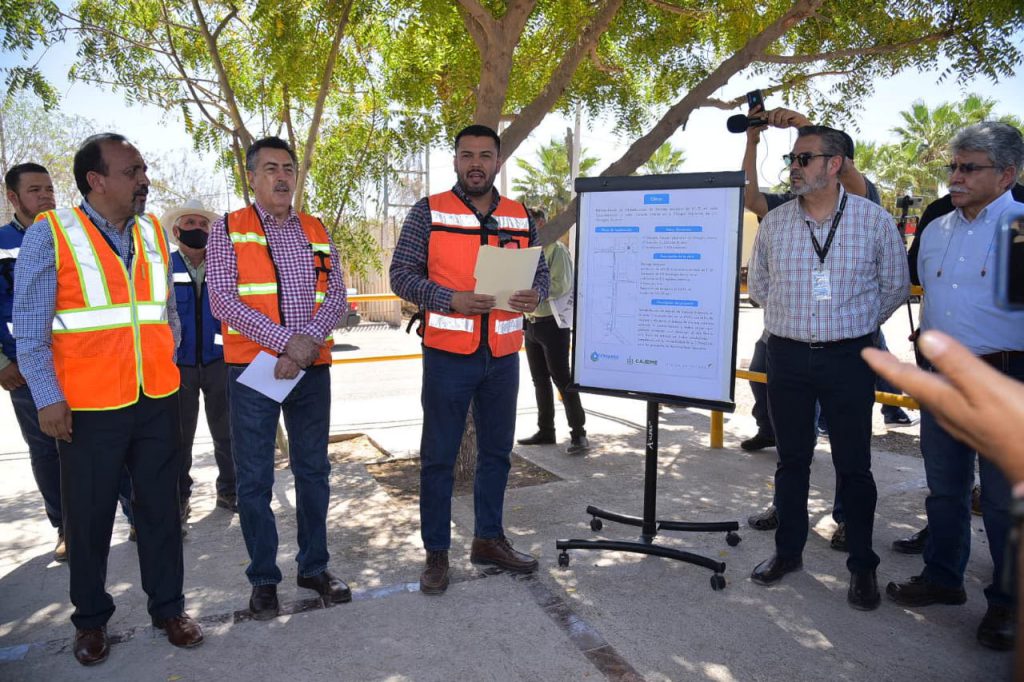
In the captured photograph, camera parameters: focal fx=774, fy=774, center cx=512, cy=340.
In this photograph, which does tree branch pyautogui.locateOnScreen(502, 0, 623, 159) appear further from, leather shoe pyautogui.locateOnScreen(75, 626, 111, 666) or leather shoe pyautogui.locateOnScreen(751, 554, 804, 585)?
leather shoe pyautogui.locateOnScreen(75, 626, 111, 666)

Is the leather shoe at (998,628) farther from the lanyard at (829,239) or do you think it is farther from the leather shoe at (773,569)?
the lanyard at (829,239)

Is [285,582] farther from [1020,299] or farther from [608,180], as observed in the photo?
[1020,299]

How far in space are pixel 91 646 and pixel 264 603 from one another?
0.72 meters

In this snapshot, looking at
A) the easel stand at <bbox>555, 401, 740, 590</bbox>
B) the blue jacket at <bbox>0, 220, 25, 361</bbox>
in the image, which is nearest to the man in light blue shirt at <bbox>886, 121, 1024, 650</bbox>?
the easel stand at <bbox>555, 401, 740, 590</bbox>

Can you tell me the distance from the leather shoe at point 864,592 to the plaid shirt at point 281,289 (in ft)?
9.37

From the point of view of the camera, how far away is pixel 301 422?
3.84m

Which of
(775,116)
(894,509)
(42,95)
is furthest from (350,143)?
(894,509)

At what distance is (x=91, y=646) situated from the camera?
326 centimetres

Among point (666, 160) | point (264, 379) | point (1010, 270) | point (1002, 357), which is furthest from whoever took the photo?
point (666, 160)

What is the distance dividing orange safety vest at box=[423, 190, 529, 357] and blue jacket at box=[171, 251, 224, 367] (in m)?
1.78

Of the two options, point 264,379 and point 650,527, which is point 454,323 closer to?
point 264,379

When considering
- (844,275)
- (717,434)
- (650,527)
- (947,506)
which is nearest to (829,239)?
(844,275)

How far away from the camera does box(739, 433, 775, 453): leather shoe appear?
6.70 m

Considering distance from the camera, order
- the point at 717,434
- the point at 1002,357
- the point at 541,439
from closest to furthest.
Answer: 1. the point at 1002,357
2. the point at 717,434
3. the point at 541,439
